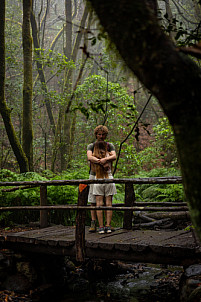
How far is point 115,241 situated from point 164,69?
409 cm

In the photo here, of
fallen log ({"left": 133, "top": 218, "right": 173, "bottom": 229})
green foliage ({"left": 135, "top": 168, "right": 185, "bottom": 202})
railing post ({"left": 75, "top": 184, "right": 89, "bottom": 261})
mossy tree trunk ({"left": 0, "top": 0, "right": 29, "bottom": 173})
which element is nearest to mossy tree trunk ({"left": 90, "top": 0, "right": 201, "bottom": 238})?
railing post ({"left": 75, "top": 184, "right": 89, "bottom": 261})

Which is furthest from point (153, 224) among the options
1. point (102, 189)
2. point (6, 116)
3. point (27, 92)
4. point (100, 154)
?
point (27, 92)

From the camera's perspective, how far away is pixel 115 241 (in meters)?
5.69

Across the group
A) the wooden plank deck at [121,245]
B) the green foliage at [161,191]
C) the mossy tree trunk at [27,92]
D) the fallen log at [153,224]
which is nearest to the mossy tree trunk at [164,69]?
the wooden plank deck at [121,245]

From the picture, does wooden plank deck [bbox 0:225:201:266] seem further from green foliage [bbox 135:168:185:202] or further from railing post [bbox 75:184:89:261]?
green foliage [bbox 135:168:185:202]

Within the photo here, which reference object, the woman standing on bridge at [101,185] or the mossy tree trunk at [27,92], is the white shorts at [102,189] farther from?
the mossy tree trunk at [27,92]

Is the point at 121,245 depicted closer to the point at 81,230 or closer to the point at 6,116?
the point at 81,230

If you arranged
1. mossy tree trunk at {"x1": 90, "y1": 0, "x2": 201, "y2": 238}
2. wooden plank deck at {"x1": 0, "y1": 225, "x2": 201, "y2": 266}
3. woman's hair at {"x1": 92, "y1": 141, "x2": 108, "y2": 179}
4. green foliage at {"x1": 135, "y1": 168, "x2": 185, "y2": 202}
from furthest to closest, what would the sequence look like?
green foliage at {"x1": 135, "y1": 168, "x2": 185, "y2": 202}, woman's hair at {"x1": 92, "y1": 141, "x2": 108, "y2": 179}, wooden plank deck at {"x1": 0, "y1": 225, "x2": 201, "y2": 266}, mossy tree trunk at {"x1": 90, "y1": 0, "x2": 201, "y2": 238}

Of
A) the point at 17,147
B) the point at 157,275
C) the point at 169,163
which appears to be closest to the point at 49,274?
the point at 157,275

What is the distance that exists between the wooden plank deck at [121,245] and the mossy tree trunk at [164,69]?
305 centimetres

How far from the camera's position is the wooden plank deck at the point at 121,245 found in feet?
16.6

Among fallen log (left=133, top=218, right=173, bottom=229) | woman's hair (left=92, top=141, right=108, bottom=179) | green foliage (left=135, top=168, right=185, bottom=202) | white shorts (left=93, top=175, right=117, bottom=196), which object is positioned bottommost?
fallen log (left=133, top=218, right=173, bottom=229)

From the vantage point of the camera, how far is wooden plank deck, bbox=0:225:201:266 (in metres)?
5.07

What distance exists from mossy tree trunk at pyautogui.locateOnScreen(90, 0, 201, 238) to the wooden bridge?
10.1 feet
